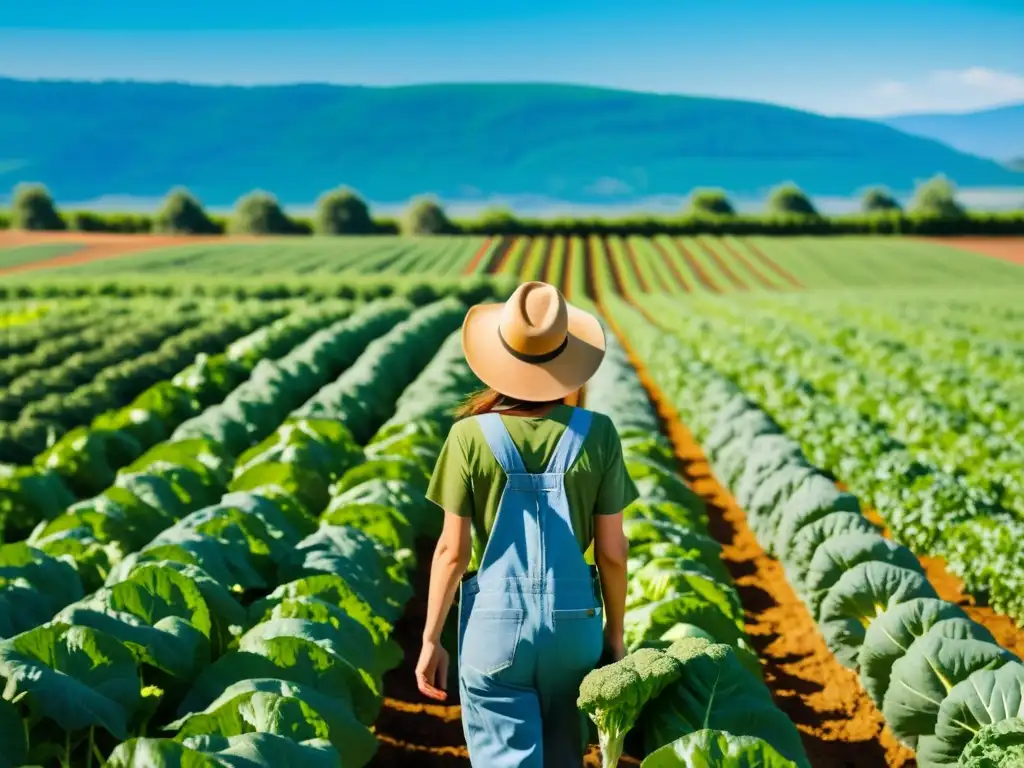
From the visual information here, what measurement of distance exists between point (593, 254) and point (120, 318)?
41.5 metres

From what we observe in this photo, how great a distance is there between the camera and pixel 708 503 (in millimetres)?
11016

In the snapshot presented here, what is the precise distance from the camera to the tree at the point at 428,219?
251 ft

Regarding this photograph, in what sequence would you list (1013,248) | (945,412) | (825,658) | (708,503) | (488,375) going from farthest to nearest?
(1013,248) → (945,412) → (708,503) → (825,658) → (488,375)

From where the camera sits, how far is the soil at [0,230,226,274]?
181 ft

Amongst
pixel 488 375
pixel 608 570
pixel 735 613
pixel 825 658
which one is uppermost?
pixel 488 375

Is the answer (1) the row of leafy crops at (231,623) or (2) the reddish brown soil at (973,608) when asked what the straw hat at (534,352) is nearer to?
(1) the row of leafy crops at (231,623)

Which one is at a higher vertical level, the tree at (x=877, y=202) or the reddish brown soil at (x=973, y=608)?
the tree at (x=877, y=202)

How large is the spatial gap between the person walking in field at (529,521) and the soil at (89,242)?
2125 inches

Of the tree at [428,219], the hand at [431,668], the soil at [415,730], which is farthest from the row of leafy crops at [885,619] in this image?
the tree at [428,219]

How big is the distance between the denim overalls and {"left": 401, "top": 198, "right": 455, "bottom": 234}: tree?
74103 mm

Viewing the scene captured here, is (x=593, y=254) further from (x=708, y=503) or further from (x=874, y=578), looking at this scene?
(x=874, y=578)

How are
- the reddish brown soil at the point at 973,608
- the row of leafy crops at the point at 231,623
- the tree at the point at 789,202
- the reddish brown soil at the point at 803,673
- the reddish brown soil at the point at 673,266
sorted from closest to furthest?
the row of leafy crops at the point at 231,623
the reddish brown soil at the point at 803,673
the reddish brown soil at the point at 973,608
the reddish brown soil at the point at 673,266
the tree at the point at 789,202

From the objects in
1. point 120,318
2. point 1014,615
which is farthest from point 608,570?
point 120,318

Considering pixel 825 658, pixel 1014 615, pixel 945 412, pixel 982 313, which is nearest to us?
pixel 825 658
